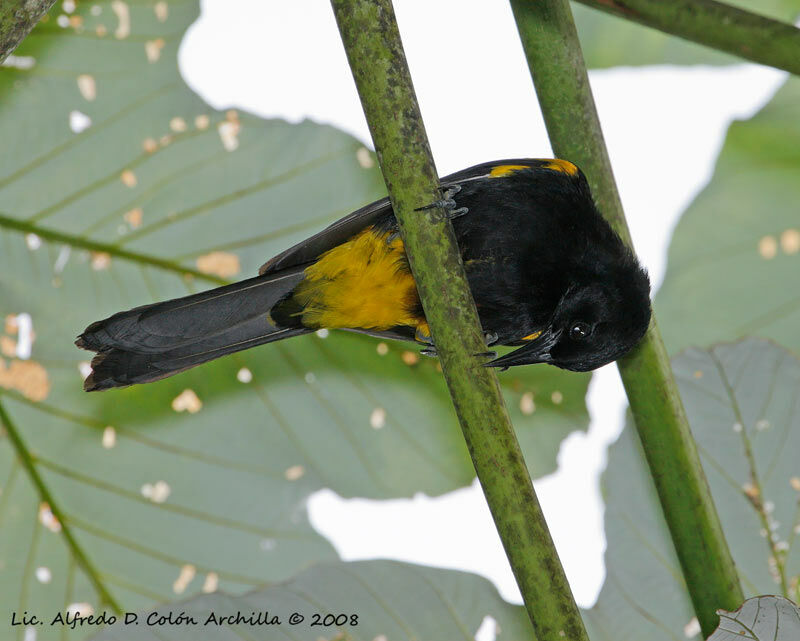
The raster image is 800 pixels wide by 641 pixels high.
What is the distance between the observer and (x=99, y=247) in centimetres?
224

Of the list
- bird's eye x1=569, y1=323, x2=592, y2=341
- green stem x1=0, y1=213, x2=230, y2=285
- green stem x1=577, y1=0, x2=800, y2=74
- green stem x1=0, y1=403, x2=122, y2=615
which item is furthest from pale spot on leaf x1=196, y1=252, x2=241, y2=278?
green stem x1=577, y1=0, x2=800, y2=74

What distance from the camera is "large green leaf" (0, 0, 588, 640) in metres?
2.16

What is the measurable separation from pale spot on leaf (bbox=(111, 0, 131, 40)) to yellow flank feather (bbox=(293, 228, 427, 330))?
0.74 m

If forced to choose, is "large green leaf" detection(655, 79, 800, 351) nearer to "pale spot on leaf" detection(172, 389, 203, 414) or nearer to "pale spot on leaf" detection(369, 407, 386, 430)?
"pale spot on leaf" detection(369, 407, 386, 430)

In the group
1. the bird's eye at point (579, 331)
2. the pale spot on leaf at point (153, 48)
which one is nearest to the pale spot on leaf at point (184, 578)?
the bird's eye at point (579, 331)

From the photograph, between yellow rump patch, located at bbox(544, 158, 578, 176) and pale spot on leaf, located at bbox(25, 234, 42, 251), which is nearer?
pale spot on leaf, located at bbox(25, 234, 42, 251)

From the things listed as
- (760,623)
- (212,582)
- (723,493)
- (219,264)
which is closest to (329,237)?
(219,264)

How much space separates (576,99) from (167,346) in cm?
111

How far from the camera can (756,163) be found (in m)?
2.31

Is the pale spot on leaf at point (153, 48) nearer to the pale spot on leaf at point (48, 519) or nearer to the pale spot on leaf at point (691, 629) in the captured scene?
the pale spot on leaf at point (48, 519)

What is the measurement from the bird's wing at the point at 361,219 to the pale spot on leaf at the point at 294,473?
0.50m

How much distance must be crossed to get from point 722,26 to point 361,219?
1185 mm

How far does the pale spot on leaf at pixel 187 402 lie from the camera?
2.30 m

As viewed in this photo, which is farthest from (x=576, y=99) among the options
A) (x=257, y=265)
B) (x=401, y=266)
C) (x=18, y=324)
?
(x=18, y=324)
